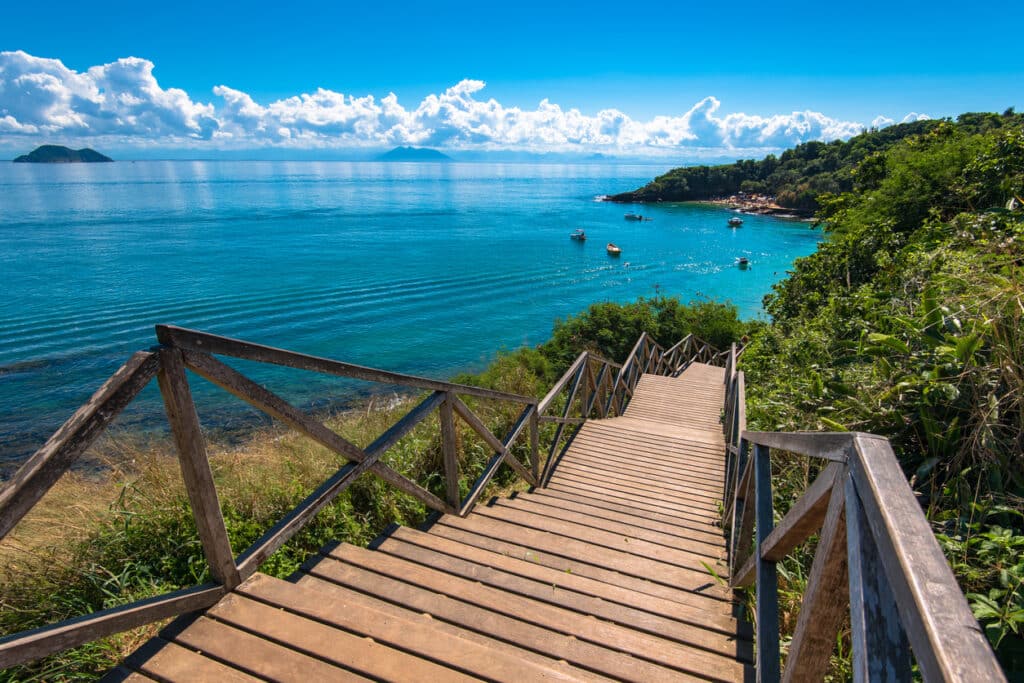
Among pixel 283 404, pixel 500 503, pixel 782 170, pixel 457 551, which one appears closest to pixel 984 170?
pixel 500 503

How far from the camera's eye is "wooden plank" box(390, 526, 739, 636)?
7.95ft

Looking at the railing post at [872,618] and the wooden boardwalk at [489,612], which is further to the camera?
A: the wooden boardwalk at [489,612]

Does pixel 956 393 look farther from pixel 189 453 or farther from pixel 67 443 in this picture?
pixel 67 443

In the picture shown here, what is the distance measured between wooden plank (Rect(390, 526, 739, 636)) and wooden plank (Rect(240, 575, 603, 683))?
0.64 m

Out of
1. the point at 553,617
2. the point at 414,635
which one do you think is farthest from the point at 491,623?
the point at 414,635

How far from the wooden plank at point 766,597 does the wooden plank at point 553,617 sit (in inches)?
12.1

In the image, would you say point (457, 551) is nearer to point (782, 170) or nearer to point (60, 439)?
point (60, 439)

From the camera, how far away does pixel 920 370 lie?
325cm

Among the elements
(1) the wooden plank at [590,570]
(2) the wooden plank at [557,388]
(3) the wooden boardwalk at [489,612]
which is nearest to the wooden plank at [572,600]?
(3) the wooden boardwalk at [489,612]

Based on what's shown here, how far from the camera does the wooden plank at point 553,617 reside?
6.81 feet

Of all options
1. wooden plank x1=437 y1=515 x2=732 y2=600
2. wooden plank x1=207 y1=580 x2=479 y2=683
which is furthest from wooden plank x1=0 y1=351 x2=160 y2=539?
wooden plank x1=437 y1=515 x2=732 y2=600

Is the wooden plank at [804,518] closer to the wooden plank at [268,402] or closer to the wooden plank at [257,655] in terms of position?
the wooden plank at [257,655]

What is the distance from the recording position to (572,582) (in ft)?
8.96

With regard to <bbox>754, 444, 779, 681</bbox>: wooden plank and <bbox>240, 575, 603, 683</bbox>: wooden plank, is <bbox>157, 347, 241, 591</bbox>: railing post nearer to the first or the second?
<bbox>240, 575, 603, 683</bbox>: wooden plank
